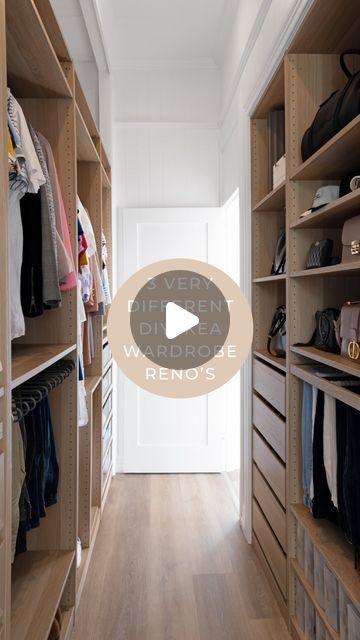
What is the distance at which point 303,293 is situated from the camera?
1.76 meters

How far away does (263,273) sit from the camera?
7.75ft

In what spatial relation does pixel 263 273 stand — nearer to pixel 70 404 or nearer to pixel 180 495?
pixel 70 404

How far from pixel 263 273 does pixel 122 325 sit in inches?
50.2

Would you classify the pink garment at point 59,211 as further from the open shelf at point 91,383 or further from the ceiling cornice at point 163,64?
the ceiling cornice at point 163,64

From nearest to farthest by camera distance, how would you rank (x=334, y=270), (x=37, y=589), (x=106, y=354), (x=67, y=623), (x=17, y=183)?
(x=17, y=183), (x=334, y=270), (x=37, y=589), (x=67, y=623), (x=106, y=354)

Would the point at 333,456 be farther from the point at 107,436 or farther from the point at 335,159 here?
the point at 107,436

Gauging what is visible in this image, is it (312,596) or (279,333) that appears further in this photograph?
(279,333)

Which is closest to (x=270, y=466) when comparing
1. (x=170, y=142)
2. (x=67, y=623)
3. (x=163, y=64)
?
(x=67, y=623)

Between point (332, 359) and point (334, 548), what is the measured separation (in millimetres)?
603

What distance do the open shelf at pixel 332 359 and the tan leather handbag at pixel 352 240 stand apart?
308mm

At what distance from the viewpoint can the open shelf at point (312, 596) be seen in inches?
53.1

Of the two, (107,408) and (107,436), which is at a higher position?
(107,408)

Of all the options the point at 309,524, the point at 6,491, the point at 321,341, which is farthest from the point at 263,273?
the point at 6,491
